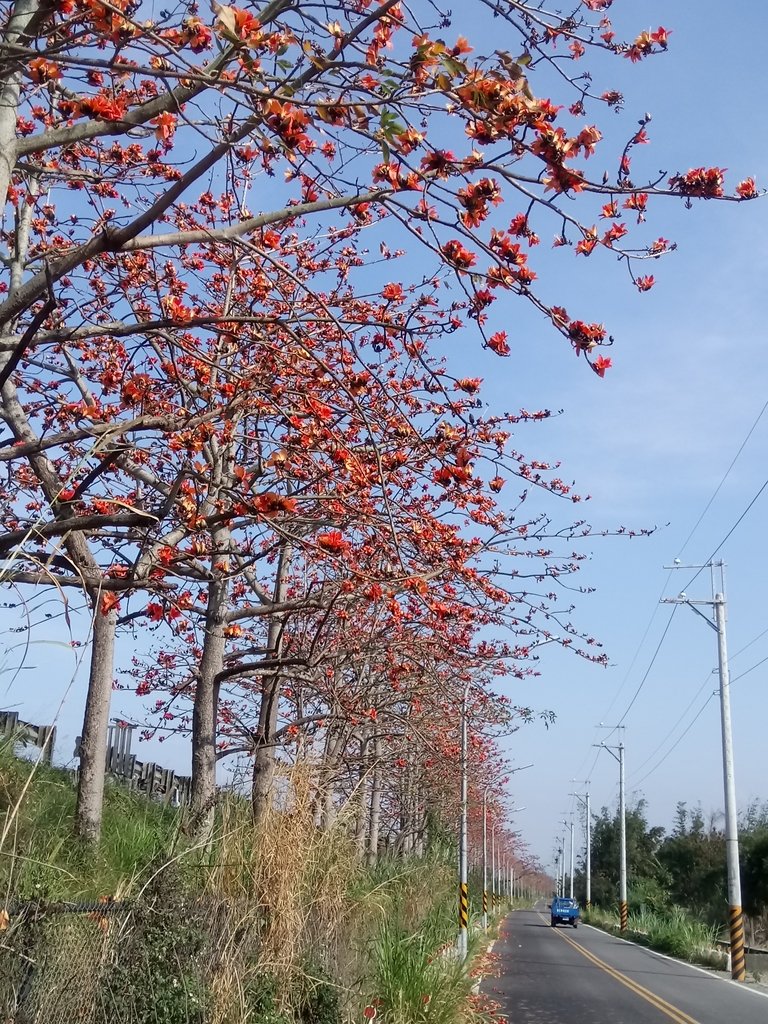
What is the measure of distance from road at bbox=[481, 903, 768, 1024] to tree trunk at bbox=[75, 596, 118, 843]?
7.22 metres

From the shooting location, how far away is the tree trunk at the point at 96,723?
369 inches

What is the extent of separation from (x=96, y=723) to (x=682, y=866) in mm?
57221

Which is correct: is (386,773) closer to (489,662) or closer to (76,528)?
(489,662)

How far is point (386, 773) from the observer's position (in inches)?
956

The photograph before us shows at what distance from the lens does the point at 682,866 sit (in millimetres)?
60594

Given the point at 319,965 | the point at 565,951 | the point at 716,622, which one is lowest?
the point at 565,951

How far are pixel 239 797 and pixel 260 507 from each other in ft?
13.8

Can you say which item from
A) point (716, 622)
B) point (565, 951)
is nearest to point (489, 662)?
point (716, 622)

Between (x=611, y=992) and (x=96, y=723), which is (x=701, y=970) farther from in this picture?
(x=96, y=723)

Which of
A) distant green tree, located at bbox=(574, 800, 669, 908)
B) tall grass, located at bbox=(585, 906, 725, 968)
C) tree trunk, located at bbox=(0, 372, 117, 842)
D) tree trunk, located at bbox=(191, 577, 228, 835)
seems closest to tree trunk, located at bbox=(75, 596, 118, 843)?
tree trunk, located at bbox=(0, 372, 117, 842)

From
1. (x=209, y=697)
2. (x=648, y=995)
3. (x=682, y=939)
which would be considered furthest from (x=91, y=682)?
(x=682, y=939)

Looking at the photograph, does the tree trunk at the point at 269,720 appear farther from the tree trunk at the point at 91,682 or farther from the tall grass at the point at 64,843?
the tree trunk at the point at 91,682

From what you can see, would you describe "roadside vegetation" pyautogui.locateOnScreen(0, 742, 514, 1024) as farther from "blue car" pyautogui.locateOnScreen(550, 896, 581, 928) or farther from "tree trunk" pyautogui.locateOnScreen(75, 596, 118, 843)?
"blue car" pyautogui.locateOnScreen(550, 896, 581, 928)

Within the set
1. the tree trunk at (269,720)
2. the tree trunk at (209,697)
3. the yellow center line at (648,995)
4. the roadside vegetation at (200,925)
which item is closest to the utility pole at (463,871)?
the yellow center line at (648,995)
